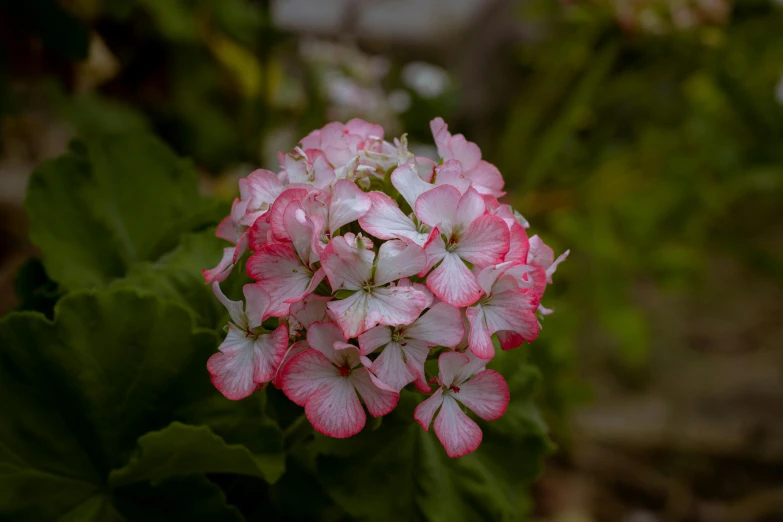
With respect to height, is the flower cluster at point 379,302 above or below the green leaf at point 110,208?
above

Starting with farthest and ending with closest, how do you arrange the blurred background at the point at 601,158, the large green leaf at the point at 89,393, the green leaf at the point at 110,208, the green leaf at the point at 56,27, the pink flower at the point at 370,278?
the blurred background at the point at 601,158, the green leaf at the point at 56,27, the green leaf at the point at 110,208, the large green leaf at the point at 89,393, the pink flower at the point at 370,278

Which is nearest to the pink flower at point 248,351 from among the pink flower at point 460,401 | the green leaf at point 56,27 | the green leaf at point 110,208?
the pink flower at point 460,401

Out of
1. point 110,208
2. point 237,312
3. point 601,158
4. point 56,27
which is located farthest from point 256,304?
point 601,158

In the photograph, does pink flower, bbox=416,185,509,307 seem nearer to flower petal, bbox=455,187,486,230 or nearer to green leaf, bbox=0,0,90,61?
flower petal, bbox=455,187,486,230

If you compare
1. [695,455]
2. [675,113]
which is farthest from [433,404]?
[675,113]

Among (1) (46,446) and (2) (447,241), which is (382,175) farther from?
(1) (46,446)

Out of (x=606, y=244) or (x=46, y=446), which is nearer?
(x=46, y=446)

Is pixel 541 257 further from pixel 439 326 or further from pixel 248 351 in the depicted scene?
pixel 248 351

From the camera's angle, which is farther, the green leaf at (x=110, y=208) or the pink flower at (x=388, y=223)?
the green leaf at (x=110, y=208)

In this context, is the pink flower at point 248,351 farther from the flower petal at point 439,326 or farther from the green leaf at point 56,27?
the green leaf at point 56,27
